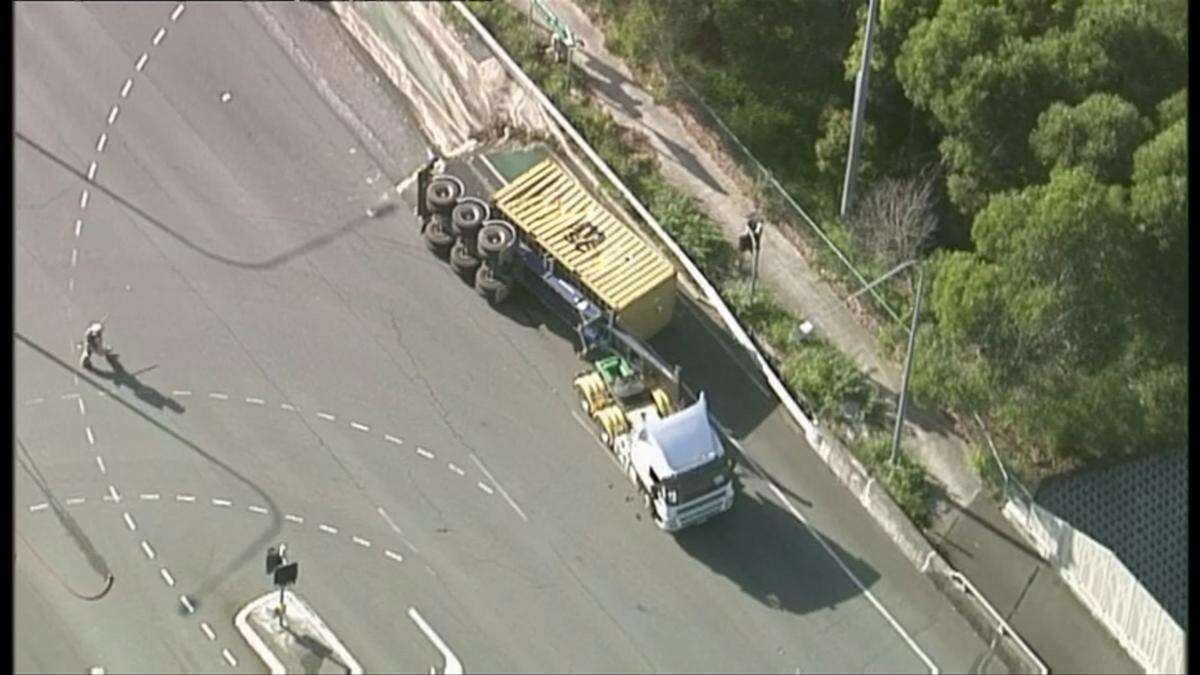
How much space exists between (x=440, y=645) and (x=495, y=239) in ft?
35.0

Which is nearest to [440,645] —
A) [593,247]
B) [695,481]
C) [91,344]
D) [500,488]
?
[500,488]

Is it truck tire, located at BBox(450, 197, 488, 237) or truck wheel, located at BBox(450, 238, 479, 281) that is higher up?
truck tire, located at BBox(450, 197, 488, 237)

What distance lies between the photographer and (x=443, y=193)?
171 feet

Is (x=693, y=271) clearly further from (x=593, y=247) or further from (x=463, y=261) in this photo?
(x=463, y=261)

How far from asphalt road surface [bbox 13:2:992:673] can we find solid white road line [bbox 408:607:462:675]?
148 mm

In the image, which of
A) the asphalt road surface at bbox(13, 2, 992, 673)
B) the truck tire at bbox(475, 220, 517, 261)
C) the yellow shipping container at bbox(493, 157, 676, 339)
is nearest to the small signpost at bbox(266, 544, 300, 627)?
the asphalt road surface at bbox(13, 2, 992, 673)

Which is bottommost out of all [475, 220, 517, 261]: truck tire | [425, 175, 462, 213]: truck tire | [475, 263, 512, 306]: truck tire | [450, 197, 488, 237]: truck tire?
[475, 263, 512, 306]: truck tire

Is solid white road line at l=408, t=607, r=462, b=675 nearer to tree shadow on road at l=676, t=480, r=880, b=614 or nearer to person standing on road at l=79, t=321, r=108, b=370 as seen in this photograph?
tree shadow on road at l=676, t=480, r=880, b=614

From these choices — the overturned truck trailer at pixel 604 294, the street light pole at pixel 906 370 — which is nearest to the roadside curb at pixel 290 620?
the overturned truck trailer at pixel 604 294

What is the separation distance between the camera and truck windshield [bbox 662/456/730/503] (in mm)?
46312

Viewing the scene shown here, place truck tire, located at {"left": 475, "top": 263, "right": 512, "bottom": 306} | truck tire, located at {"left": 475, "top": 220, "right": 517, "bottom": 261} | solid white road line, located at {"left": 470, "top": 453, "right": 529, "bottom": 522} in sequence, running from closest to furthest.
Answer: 1. solid white road line, located at {"left": 470, "top": 453, "right": 529, "bottom": 522}
2. truck tire, located at {"left": 475, "top": 220, "right": 517, "bottom": 261}
3. truck tire, located at {"left": 475, "top": 263, "right": 512, "bottom": 306}

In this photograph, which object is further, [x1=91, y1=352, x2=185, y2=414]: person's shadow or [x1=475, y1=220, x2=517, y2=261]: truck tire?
[x1=475, y1=220, x2=517, y2=261]: truck tire

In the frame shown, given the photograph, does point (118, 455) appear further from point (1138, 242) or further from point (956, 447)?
→ point (1138, 242)

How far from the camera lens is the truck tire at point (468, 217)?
168 feet
